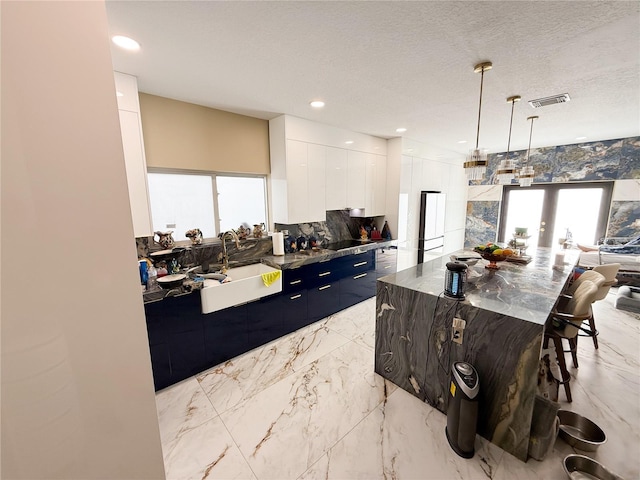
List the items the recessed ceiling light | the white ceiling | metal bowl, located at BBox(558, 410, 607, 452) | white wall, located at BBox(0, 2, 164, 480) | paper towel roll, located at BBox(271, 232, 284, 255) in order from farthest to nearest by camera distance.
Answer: paper towel roll, located at BBox(271, 232, 284, 255) → metal bowl, located at BBox(558, 410, 607, 452) → the recessed ceiling light → the white ceiling → white wall, located at BBox(0, 2, 164, 480)

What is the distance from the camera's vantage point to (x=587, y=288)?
6.72 ft

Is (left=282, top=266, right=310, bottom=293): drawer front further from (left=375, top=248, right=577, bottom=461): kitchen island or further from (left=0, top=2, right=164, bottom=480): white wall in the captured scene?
(left=0, top=2, right=164, bottom=480): white wall

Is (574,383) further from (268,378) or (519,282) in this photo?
(268,378)

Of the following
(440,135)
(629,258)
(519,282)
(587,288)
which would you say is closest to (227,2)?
(519,282)

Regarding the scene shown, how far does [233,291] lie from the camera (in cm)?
248

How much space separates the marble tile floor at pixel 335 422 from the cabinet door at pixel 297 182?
5.25 ft

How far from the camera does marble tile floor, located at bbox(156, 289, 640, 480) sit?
5.36 feet

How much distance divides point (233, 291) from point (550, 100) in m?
3.67

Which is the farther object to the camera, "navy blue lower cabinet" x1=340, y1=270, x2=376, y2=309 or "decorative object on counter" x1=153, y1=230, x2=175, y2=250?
"navy blue lower cabinet" x1=340, y1=270, x2=376, y2=309

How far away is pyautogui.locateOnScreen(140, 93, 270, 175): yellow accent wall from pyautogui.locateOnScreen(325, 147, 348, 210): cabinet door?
852 mm

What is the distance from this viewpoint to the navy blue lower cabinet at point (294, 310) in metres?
3.02

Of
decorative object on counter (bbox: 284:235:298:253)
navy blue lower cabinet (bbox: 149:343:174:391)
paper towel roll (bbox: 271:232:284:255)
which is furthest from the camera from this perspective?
decorative object on counter (bbox: 284:235:298:253)

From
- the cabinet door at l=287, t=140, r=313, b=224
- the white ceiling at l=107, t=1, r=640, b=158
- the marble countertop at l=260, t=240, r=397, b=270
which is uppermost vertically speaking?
the white ceiling at l=107, t=1, r=640, b=158

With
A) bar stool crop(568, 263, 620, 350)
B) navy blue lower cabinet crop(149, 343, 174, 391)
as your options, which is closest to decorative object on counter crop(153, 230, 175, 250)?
navy blue lower cabinet crop(149, 343, 174, 391)
